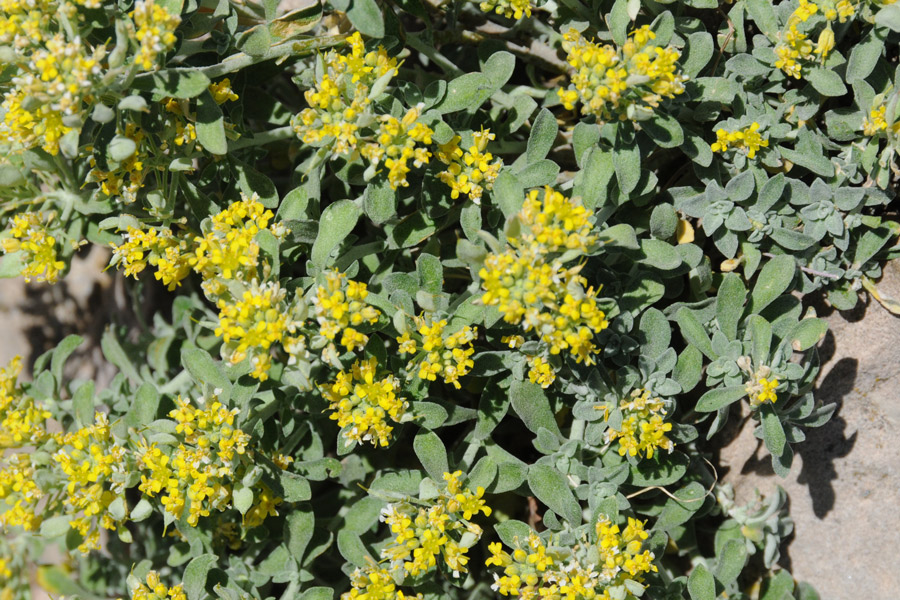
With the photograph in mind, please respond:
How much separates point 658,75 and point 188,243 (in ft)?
7.22

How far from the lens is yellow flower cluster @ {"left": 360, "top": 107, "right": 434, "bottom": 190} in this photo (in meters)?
2.99

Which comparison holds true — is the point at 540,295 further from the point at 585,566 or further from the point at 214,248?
the point at 214,248

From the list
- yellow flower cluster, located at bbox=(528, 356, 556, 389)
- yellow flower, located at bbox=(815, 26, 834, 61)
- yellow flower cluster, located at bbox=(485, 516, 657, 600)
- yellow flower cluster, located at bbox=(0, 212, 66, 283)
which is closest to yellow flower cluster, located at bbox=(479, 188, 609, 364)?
yellow flower cluster, located at bbox=(528, 356, 556, 389)

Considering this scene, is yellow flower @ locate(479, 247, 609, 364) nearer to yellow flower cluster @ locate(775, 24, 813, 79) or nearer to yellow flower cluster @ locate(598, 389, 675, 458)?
yellow flower cluster @ locate(598, 389, 675, 458)

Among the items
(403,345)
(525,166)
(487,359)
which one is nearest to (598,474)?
(487,359)

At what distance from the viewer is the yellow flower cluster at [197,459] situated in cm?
317

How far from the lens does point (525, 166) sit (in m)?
3.34

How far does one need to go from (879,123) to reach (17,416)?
4.03 meters

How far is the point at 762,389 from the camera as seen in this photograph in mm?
3131

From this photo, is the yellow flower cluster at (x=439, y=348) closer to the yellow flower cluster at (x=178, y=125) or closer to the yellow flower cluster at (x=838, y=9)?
the yellow flower cluster at (x=178, y=125)

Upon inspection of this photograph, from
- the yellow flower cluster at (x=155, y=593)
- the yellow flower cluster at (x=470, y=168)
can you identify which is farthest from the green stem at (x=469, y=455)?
the yellow flower cluster at (x=155, y=593)

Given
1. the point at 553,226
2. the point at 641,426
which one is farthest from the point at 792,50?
the point at 641,426

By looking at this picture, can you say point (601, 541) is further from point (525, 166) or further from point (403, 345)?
point (525, 166)

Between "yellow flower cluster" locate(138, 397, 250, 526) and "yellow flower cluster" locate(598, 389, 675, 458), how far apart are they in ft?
5.22
